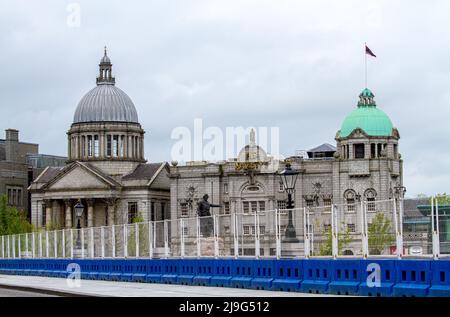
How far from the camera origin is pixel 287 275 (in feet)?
149

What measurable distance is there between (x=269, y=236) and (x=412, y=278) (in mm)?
8718

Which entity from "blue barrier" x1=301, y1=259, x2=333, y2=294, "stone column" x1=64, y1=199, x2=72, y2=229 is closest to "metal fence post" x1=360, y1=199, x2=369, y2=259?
"blue barrier" x1=301, y1=259, x2=333, y2=294

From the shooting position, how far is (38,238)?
76.2 meters

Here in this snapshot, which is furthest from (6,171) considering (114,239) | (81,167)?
(114,239)

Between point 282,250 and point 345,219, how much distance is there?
4756 millimetres

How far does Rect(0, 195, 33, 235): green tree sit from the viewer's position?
155 m

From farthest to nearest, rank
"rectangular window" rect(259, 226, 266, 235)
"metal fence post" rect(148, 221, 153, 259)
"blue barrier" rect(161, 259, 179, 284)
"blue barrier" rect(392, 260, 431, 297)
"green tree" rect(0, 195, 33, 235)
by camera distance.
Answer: "green tree" rect(0, 195, 33, 235) → "metal fence post" rect(148, 221, 153, 259) → "blue barrier" rect(161, 259, 179, 284) → "rectangular window" rect(259, 226, 266, 235) → "blue barrier" rect(392, 260, 431, 297)

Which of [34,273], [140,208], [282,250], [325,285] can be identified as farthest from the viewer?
[140,208]

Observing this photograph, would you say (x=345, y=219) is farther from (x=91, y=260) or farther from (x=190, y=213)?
(x=190, y=213)

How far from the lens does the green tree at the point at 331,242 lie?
41.6 metres

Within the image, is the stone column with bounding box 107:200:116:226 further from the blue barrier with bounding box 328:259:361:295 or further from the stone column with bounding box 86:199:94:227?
the blue barrier with bounding box 328:259:361:295

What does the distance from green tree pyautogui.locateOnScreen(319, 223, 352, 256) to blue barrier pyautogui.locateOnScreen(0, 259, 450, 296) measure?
0.69 meters

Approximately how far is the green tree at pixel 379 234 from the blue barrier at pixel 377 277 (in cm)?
51

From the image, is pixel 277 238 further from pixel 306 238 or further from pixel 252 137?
pixel 252 137
